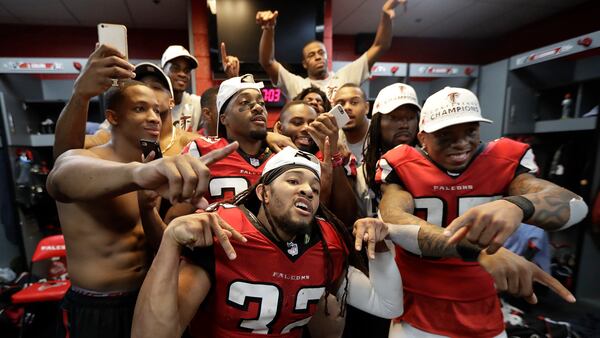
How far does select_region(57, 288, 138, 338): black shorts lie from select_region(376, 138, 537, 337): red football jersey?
4.92 ft

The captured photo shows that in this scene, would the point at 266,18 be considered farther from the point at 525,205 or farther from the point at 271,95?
the point at 525,205

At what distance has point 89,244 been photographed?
1.50m

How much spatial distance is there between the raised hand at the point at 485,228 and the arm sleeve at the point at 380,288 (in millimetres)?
451

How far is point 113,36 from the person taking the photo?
4.86 ft

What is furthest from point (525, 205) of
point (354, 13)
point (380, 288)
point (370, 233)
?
point (354, 13)

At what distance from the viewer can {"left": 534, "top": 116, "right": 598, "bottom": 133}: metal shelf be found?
428cm

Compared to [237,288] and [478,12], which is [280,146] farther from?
[478,12]

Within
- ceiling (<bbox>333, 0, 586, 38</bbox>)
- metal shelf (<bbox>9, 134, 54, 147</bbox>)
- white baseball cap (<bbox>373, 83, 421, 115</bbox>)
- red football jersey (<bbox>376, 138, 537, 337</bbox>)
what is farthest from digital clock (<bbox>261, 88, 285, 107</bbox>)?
red football jersey (<bbox>376, 138, 537, 337</bbox>)

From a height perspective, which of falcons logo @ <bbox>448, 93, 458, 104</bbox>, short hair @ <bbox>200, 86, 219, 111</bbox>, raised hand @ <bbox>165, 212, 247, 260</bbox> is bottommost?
raised hand @ <bbox>165, 212, 247, 260</bbox>

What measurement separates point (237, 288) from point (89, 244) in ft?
2.46

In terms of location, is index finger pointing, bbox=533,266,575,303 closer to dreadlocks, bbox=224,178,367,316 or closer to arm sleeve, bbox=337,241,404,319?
arm sleeve, bbox=337,241,404,319

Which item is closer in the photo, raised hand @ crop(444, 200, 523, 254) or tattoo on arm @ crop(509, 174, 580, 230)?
raised hand @ crop(444, 200, 523, 254)

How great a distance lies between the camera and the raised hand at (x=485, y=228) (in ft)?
3.58

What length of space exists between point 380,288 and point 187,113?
2.56 metres
